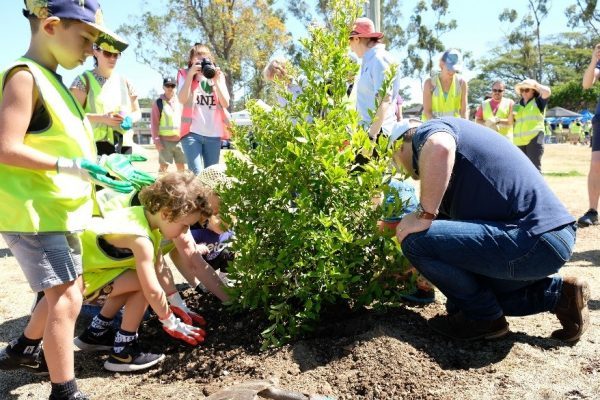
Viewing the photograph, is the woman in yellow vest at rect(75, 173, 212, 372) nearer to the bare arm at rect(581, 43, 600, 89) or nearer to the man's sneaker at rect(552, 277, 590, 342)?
the man's sneaker at rect(552, 277, 590, 342)

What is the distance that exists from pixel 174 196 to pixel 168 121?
5150 millimetres

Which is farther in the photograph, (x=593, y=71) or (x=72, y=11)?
Result: (x=593, y=71)

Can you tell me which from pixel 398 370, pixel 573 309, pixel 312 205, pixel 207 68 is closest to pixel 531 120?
pixel 207 68

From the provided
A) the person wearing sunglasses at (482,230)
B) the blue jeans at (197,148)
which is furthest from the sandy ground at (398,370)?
the blue jeans at (197,148)

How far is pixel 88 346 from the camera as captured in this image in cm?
298

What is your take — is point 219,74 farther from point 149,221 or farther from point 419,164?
point 419,164

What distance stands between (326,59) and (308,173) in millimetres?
549

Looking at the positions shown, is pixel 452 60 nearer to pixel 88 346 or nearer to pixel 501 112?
pixel 501 112

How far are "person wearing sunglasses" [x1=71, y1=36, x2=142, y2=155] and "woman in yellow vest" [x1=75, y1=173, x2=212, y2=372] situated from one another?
1424 millimetres

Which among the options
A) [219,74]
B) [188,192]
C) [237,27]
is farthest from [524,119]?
[237,27]

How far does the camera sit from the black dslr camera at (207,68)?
17.4ft

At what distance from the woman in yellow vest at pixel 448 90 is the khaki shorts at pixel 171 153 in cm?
340

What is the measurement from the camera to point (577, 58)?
195ft

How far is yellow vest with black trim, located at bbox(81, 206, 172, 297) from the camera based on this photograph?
2.71 m
